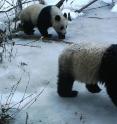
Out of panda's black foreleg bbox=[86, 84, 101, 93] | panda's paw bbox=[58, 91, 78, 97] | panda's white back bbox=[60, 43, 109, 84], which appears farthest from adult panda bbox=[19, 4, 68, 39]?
panda's white back bbox=[60, 43, 109, 84]

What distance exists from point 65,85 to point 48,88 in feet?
1.29

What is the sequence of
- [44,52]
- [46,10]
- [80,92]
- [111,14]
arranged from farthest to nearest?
1. [111,14]
2. [46,10]
3. [44,52]
4. [80,92]

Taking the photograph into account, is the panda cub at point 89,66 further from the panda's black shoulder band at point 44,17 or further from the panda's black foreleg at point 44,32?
the panda's black shoulder band at point 44,17

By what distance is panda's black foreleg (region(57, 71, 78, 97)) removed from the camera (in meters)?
4.89

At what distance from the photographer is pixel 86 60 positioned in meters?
4.65

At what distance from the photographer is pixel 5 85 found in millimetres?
5316

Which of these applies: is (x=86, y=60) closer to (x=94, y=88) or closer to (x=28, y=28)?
(x=94, y=88)

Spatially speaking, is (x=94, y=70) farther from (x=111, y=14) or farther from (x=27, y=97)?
(x=111, y=14)

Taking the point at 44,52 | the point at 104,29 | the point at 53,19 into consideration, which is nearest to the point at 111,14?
the point at 104,29

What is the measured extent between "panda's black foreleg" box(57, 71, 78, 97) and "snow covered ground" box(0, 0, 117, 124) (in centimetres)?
7

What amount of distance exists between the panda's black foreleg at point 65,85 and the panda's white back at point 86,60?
0.41 ft

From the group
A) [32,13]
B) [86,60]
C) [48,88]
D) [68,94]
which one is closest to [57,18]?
[32,13]

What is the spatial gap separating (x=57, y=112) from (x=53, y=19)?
12.5 feet

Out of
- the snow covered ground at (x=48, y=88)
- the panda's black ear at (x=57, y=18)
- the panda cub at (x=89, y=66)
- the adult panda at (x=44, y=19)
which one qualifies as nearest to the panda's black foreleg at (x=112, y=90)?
the panda cub at (x=89, y=66)
